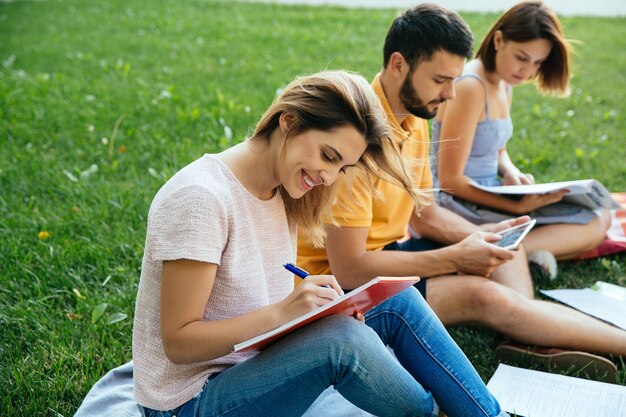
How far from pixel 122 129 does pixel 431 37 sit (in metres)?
2.72

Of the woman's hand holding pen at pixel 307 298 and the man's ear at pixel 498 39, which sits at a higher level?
the man's ear at pixel 498 39

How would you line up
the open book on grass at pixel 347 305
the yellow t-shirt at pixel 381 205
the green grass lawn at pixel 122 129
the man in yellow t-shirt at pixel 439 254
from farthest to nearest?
the green grass lawn at pixel 122 129
the man in yellow t-shirt at pixel 439 254
the yellow t-shirt at pixel 381 205
the open book on grass at pixel 347 305

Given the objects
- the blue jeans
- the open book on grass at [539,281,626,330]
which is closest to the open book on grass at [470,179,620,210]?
the open book on grass at [539,281,626,330]

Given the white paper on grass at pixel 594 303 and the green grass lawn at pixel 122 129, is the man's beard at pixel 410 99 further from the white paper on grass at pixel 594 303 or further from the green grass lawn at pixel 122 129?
the white paper on grass at pixel 594 303

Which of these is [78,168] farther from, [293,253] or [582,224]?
[582,224]

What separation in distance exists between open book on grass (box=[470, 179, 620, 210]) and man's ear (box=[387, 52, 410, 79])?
0.74 meters

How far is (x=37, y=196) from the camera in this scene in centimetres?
374

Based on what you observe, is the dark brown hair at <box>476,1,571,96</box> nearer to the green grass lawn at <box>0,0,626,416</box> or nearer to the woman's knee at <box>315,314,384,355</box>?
the green grass lawn at <box>0,0,626,416</box>

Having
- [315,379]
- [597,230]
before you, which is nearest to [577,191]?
[597,230]

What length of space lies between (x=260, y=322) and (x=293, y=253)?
39 centimetres

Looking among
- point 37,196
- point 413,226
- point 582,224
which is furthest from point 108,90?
point 582,224

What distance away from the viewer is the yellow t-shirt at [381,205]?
2.37 m

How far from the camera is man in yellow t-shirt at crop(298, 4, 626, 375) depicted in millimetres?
2559

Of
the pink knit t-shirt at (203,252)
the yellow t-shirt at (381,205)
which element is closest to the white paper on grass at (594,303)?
the yellow t-shirt at (381,205)
